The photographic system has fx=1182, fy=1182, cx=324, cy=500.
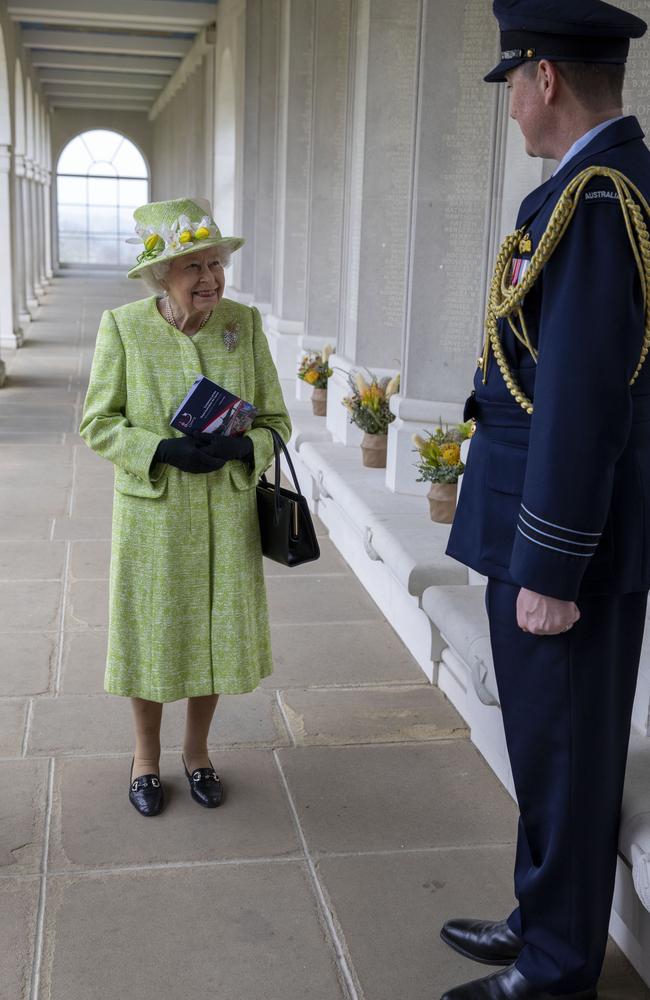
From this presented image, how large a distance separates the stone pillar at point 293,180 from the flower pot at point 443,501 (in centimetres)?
421

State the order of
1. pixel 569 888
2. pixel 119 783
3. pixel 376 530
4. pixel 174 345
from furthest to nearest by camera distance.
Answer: pixel 376 530, pixel 119 783, pixel 174 345, pixel 569 888

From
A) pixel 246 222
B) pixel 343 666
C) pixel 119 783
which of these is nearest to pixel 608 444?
pixel 119 783

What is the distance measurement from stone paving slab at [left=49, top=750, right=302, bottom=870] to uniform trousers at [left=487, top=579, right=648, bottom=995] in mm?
936

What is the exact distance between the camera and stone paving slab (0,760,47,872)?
308 centimetres

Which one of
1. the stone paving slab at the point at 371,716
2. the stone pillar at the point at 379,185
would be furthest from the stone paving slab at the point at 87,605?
the stone pillar at the point at 379,185

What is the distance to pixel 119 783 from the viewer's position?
11.6 ft

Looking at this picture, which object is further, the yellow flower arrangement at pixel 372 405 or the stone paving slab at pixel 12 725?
the yellow flower arrangement at pixel 372 405

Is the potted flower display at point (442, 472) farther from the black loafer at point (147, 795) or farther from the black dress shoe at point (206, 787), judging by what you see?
the black loafer at point (147, 795)

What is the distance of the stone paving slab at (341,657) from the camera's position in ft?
14.5

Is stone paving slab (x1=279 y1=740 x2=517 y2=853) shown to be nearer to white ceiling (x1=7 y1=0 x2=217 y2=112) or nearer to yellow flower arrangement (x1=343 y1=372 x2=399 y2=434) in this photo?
yellow flower arrangement (x1=343 y1=372 x2=399 y2=434)

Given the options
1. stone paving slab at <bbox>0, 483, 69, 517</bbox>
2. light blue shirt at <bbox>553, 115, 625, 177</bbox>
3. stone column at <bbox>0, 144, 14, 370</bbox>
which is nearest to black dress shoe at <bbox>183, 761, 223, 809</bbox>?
light blue shirt at <bbox>553, 115, 625, 177</bbox>

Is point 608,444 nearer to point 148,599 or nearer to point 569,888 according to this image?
point 569,888

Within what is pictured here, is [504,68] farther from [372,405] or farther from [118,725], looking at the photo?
[372,405]

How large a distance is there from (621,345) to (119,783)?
216 cm
